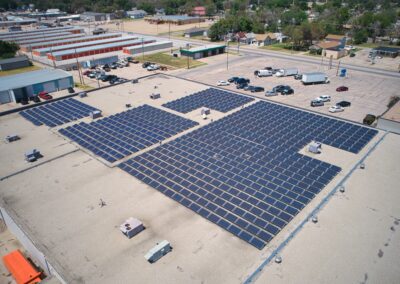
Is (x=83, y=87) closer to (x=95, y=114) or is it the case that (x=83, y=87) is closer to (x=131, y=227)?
(x=95, y=114)

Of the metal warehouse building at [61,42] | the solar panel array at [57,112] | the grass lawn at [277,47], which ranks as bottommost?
the solar panel array at [57,112]

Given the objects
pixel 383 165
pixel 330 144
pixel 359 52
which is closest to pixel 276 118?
pixel 330 144

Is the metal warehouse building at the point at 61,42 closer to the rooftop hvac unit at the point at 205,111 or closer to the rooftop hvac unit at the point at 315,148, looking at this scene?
the rooftop hvac unit at the point at 205,111

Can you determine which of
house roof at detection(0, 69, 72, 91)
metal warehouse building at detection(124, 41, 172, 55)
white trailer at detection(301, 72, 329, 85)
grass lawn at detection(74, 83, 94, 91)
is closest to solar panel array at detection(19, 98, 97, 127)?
house roof at detection(0, 69, 72, 91)

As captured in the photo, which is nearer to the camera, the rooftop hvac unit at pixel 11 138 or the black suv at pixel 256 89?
the rooftop hvac unit at pixel 11 138

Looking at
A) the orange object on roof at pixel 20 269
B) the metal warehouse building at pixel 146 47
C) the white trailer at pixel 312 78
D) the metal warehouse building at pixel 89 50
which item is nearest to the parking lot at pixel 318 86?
the white trailer at pixel 312 78

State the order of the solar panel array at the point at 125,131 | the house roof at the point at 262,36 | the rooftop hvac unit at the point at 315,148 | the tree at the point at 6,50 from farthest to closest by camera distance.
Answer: the house roof at the point at 262,36, the tree at the point at 6,50, the solar panel array at the point at 125,131, the rooftop hvac unit at the point at 315,148

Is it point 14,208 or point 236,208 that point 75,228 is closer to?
point 14,208
